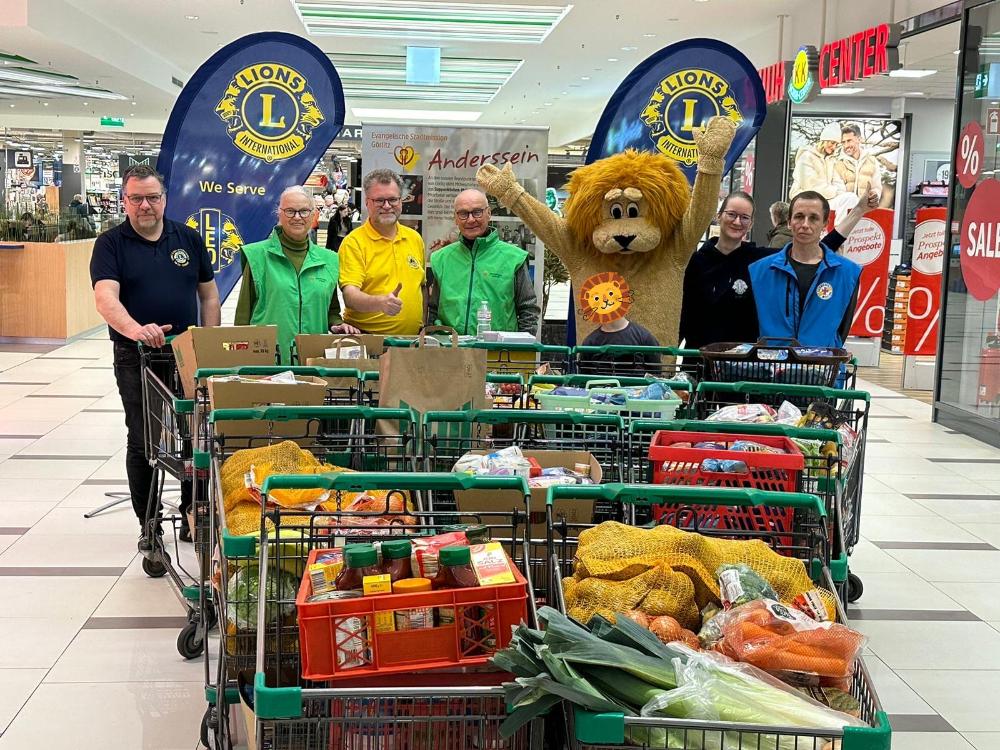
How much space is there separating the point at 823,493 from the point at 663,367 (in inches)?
60.3

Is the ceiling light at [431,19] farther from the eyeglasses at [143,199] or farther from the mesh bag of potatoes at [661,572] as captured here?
the mesh bag of potatoes at [661,572]

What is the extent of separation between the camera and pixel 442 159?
25.4 ft

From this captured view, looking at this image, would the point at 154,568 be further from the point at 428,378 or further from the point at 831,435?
the point at 831,435

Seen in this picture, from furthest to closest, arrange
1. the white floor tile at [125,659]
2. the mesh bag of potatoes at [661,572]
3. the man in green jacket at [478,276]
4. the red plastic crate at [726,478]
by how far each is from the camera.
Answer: the man in green jacket at [478,276] < the white floor tile at [125,659] < the red plastic crate at [726,478] < the mesh bag of potatoes at [661,572]

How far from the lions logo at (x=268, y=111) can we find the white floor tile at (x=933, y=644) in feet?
13.6

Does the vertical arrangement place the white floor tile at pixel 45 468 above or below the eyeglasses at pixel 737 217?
below

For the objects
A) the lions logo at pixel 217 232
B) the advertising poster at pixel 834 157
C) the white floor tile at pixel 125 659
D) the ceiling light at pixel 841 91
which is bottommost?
the white floor tile at pixel 125 659

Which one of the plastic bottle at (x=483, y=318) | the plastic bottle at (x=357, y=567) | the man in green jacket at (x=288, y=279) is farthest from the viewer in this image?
the plastic bottle at (x=483, y=318)

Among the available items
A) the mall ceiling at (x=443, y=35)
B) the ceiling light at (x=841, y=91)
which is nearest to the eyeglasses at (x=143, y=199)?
the mall ceiling at (x=443, y=35)

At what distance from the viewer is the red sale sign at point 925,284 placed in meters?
10.7

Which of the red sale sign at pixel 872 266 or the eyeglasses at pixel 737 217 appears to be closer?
the eyeglasses at pixel 737 217

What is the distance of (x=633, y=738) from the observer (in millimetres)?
1659

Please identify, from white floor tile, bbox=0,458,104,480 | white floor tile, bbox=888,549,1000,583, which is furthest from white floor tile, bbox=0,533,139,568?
white floor tile, bbox=888,549,1000,583

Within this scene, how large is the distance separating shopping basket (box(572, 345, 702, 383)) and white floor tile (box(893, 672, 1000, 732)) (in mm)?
1339
